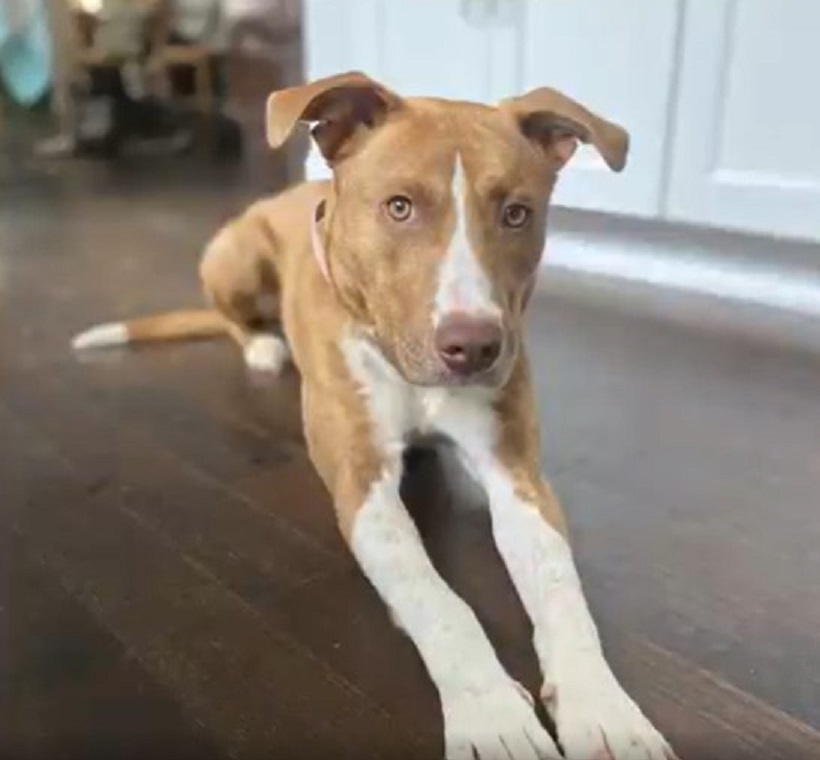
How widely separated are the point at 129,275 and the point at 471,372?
186 cm

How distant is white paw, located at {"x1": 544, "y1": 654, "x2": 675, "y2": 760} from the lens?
1006 mm

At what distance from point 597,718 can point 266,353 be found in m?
1.31

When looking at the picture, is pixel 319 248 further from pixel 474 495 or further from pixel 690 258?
pixel 690 258

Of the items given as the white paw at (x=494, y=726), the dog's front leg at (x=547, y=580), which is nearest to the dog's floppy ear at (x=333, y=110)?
the dog's front leg at (x=547, y=580)

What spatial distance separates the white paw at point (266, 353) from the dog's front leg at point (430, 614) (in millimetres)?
651

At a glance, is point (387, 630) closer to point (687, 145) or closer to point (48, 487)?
point (48, 487)

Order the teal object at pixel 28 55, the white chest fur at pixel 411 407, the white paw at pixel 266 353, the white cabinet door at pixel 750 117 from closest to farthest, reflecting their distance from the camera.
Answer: the white chest fur at pixel 411 407, the white paw at pixel 266 353, the white cabinet door at pixel 750 117, the teal object at pixel 28 55

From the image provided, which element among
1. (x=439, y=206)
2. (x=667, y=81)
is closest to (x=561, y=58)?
(x=667, y=81)

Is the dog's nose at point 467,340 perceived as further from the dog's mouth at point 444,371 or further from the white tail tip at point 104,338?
the white tail tip at point 104,338

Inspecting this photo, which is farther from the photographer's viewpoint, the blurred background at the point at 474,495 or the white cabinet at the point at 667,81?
the white cabinet at the point at 667,81

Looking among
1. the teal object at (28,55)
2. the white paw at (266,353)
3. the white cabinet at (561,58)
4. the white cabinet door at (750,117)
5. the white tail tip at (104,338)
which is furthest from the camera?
the teal object at (28,55)

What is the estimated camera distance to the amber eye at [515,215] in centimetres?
131

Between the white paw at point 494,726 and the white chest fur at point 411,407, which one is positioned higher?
the white chest fur at point 411,407

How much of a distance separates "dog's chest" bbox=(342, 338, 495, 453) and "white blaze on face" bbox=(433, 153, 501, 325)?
0.75 ft
